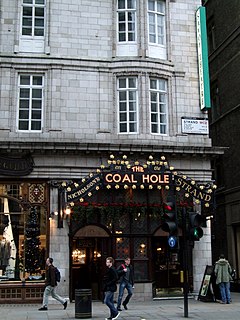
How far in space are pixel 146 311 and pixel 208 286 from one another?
3.54m

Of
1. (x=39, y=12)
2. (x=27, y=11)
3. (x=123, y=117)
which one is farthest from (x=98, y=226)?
(x=27, y=11)

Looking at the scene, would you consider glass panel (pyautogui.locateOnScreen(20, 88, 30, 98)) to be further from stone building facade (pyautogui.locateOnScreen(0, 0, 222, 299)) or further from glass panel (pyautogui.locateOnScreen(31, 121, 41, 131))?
glass panel (pyautogui.locateOnScreen(31, 121, 41, 131))

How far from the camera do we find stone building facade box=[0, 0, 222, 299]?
61.9 ft

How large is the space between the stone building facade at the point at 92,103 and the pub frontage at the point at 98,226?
8cm

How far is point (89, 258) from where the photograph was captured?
788 inches

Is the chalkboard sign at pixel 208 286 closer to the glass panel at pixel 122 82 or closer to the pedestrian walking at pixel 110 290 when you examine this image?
the pedestrian walking at pixel 110 290

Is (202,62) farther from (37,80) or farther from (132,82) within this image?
(37,80)

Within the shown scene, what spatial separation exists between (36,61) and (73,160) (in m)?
4.45

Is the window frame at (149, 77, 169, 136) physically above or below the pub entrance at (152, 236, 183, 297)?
above

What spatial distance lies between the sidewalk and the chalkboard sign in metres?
0.31

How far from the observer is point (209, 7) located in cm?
3020

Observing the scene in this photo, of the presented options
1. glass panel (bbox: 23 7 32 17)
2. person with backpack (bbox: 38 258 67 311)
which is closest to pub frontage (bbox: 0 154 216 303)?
person with backpack (bbox: 38 258 67 311)

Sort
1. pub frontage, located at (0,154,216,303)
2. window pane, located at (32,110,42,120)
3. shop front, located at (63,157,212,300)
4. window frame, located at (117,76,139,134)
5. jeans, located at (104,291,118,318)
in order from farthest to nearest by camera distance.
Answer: window frame, located at (117,76,139,134) < window pane, located at (32,110,42,120) < shop front, located at (63,157,212,300) < pub frontage, located at (0,154,216,303) < jeans, located at (104,291,118,318)

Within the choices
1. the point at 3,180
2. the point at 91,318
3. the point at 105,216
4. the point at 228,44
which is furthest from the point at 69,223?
the point at 228,44
